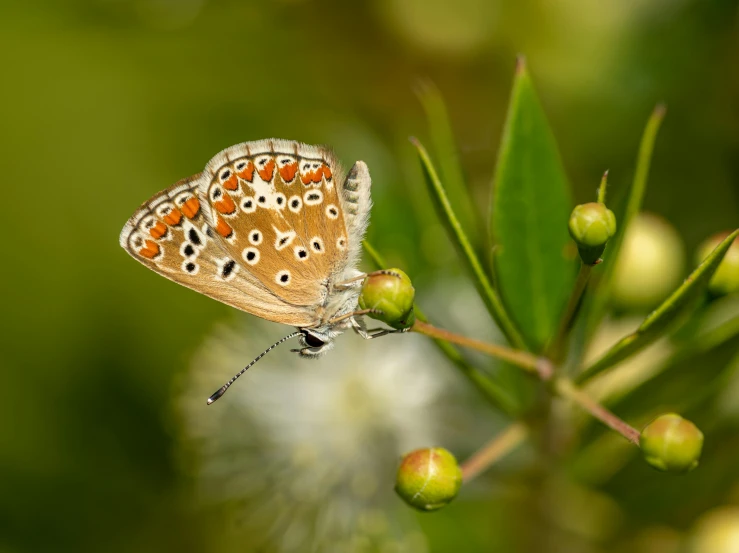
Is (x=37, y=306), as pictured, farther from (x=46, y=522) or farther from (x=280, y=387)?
(x=280, y=387)

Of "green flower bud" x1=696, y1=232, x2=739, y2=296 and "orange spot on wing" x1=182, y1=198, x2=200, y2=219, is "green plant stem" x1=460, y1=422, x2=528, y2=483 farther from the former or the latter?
"orange spot on wing" x1=182, y1=198, x2=200, y2=219

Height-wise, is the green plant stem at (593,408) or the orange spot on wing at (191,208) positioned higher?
the green plant stem at (593,408)

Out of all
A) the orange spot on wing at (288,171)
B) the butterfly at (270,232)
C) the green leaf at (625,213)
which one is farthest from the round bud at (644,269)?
the orange spot on wing at (288,171)

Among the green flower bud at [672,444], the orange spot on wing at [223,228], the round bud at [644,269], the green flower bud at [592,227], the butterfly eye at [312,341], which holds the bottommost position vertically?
the butterfly eye at [312,341]

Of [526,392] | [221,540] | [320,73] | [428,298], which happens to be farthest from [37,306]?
[526,392]

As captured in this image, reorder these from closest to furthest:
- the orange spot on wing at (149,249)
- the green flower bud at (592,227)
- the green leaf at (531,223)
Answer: the green flower bud at (592,227) → the green leaf at (531,223) → the orange spot on wing at (149,249)

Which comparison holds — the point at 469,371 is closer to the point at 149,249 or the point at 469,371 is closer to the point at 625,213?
the point at 625,213

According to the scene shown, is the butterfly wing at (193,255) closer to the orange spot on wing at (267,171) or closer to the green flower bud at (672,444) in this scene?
the orange spot on wing at (267,171)

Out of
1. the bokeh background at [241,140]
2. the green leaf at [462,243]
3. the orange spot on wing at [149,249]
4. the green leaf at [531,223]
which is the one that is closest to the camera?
the green leaf at [462,243]
